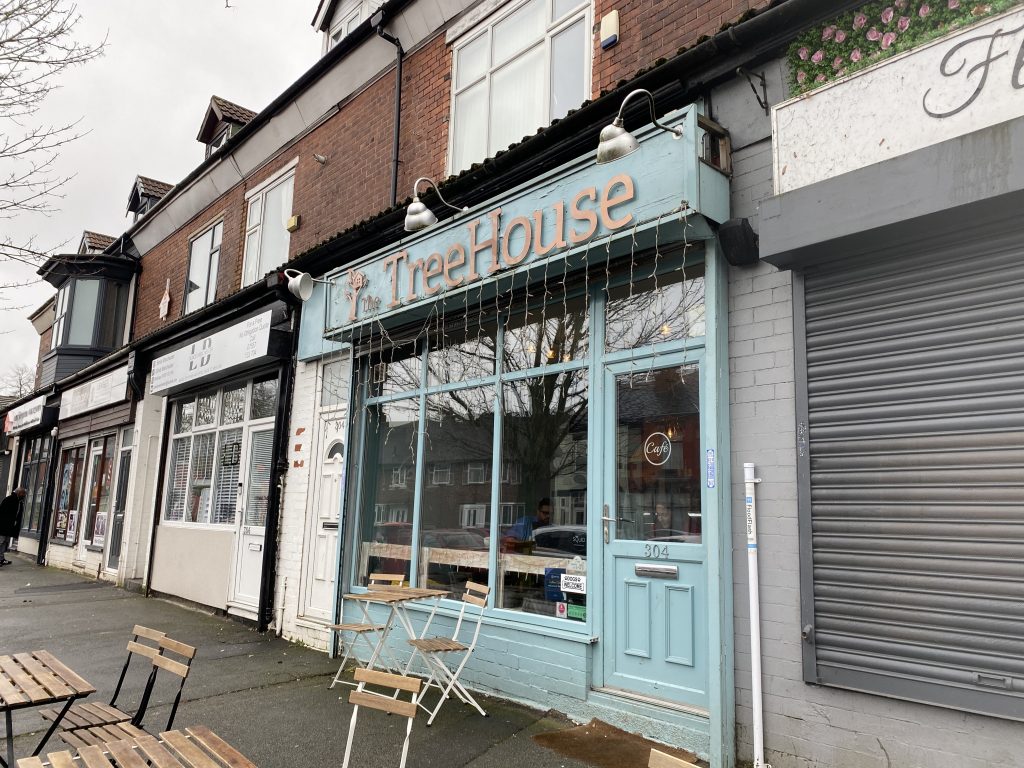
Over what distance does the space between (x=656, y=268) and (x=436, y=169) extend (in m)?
3.67

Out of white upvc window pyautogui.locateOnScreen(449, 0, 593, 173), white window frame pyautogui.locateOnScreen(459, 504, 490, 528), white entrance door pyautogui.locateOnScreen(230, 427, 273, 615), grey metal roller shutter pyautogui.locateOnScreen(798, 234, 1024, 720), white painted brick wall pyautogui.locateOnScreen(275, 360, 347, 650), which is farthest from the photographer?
white entrance door pyautogui.locateOnScreen(230, 427, 273, 615)

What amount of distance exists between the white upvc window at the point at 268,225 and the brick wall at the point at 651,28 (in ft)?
19.4

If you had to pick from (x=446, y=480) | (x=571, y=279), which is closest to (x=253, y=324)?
(x=446, y=480)

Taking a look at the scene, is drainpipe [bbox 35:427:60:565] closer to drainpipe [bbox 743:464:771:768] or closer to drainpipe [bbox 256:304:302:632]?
drainpipe [bbox 256:304:302:632]

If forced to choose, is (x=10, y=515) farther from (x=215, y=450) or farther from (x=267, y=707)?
(x=267, y=707)

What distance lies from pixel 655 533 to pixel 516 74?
4.87m

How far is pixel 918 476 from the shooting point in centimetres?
365

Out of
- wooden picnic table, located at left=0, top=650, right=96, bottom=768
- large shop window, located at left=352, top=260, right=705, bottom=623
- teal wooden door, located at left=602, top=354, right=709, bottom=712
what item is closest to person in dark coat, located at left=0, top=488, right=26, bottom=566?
large shop window, located at left=352, top=260, right=705, bottom=623

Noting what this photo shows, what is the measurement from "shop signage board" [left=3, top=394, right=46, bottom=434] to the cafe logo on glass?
59.6 ft

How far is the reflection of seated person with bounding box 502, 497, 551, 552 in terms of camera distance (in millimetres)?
5664

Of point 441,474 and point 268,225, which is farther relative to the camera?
point 268,225

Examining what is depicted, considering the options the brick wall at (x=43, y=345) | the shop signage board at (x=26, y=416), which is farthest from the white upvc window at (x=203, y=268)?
the brick wall at (x=43, y=345)

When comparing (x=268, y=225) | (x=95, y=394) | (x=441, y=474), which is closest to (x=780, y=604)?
(x=441, y=474)

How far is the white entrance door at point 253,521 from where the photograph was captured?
9.02 m
